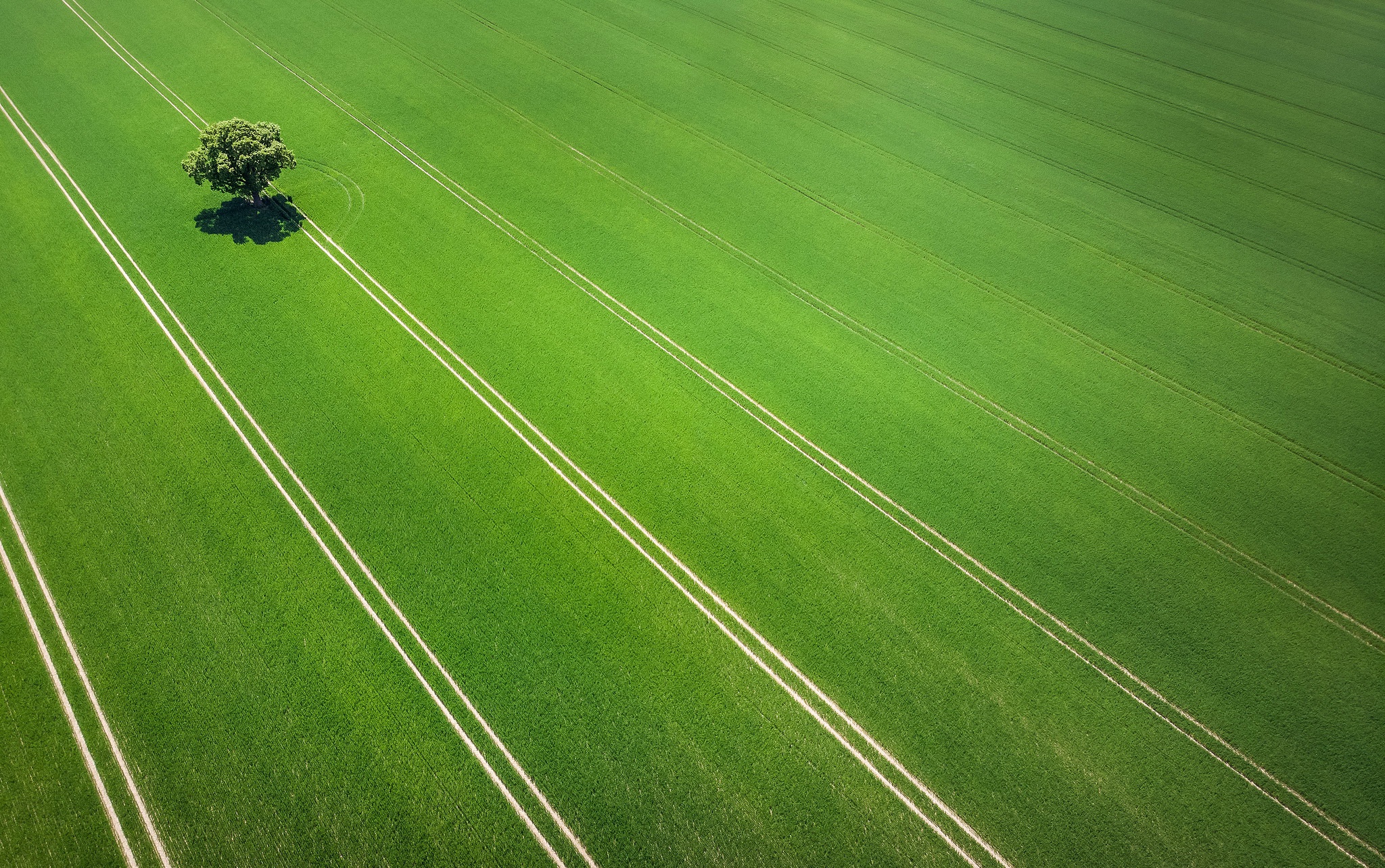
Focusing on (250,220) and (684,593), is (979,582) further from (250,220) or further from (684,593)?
(250,220)

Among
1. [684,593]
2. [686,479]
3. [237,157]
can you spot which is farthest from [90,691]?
[237,157]

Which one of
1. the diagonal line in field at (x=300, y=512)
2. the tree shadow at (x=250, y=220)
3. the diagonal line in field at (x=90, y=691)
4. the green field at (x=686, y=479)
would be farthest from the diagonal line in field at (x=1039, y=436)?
the diagonal line in field at (x=90, y=691)

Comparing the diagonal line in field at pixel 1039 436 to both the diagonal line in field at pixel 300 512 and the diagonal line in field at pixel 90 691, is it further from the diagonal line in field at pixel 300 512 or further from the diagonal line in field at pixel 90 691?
the diagonal line in field at pixel 90 691

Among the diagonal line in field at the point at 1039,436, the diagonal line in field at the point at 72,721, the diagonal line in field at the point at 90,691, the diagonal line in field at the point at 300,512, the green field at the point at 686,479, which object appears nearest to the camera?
the diagonal line in field at the point at 72,721

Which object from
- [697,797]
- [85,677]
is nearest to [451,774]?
[697,797]

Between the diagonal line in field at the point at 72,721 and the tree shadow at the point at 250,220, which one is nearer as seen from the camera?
the diagonal line in field at the point at 72,721

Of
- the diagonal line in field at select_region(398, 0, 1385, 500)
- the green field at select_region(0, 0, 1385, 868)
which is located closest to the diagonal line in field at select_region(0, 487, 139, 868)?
the green field at select_region(0, 0, 1385, 868)
